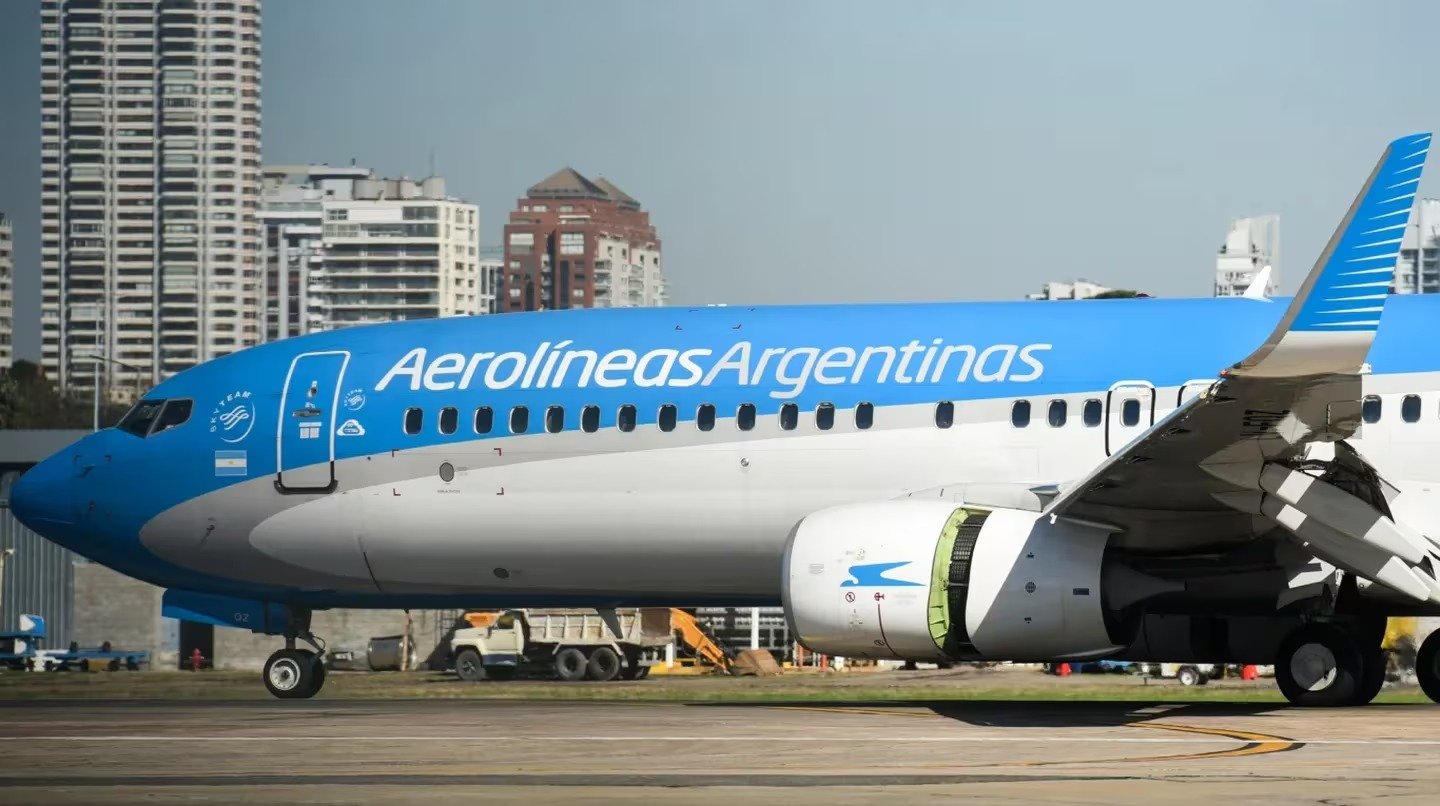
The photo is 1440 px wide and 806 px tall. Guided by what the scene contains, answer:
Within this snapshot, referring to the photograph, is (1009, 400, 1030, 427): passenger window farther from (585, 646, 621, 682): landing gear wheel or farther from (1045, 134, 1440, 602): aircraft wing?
(585, 646, 621, 682): landing gear wheel

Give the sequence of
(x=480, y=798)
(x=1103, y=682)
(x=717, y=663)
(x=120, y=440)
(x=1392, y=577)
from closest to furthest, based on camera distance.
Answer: (x=480, y=798), (x=1392, y=577), (x=120, y=440), (x=1103, y=682), (x=717, y=663)

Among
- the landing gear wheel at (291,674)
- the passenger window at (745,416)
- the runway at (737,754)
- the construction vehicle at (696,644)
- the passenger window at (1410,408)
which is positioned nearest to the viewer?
the runway at (737,754)

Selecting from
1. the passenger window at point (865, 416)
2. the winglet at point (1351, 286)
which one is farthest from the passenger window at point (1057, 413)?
the winglet at point (1351, 286)

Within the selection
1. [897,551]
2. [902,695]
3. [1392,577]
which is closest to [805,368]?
[897,551]

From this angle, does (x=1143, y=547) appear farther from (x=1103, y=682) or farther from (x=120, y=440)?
(x=1103, y=682)

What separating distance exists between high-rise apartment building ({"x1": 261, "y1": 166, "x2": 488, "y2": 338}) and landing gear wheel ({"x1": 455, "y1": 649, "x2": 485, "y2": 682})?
146669 millimetres

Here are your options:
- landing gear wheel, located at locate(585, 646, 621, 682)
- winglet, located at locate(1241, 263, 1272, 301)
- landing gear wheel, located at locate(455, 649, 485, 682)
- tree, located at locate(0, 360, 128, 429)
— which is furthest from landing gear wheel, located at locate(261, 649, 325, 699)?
tree, located at locate(0, 360, 128, 429)

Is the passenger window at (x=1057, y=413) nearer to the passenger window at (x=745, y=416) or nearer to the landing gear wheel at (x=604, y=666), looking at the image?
the passenger window at (x=745, y=416)

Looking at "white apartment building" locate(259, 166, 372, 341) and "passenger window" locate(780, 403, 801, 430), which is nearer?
"passenger window" locate(780, 403, 801, 430)

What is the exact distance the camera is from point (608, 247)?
197500mm

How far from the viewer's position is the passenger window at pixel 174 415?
66.9 feet

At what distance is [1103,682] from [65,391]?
124399 mm

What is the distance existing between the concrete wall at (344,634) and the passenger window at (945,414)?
27.5 metres

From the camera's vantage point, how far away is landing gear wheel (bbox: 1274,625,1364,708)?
654 inches
